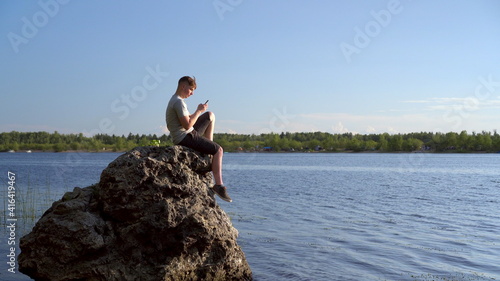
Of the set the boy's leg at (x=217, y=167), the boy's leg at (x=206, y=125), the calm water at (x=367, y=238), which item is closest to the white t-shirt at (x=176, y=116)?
the boy's leg at (x=206, y=125)

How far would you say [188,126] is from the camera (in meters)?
8.89

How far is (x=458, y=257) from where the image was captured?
12203mm

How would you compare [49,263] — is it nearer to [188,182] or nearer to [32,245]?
[32,245]

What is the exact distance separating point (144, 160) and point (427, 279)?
253 inches

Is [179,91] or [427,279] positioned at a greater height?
[179,91]

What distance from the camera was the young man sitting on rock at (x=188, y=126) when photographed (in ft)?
29.2

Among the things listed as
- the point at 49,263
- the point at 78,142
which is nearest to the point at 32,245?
the point at 49,263

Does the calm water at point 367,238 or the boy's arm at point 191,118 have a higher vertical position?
the boy's arm at point 191,118

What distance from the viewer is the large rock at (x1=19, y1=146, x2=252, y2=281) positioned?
26.4 ft

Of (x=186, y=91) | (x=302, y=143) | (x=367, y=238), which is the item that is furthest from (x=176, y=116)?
(x=302, y=143)

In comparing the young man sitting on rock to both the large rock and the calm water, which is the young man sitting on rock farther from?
the calm water

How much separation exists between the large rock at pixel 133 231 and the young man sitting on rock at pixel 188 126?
50 cm

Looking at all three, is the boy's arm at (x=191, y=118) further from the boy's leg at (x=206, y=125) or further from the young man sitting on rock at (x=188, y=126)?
the boy's leg at (x=206, y=125)

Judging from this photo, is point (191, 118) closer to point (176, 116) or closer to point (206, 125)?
point (176, 116)
